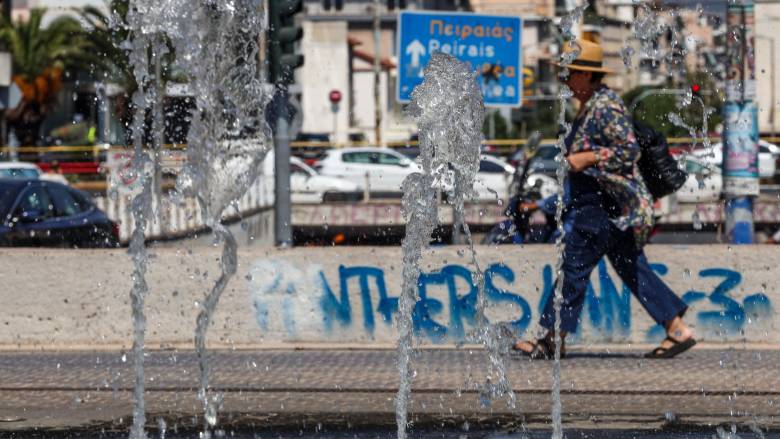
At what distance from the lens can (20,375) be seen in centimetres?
870

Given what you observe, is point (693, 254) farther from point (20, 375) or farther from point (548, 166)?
point (548, 166)

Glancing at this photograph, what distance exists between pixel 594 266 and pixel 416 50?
12.8 m

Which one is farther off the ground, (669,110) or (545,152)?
(669,110)

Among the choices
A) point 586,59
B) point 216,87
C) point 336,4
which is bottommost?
point 216,87

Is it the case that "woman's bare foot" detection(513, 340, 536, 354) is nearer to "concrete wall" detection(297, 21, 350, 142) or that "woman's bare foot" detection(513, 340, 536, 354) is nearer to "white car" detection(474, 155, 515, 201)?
"white car" detection(474, 155, 515, 201)

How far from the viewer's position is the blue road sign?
2138cm

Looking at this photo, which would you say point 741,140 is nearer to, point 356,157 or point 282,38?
point 282,38

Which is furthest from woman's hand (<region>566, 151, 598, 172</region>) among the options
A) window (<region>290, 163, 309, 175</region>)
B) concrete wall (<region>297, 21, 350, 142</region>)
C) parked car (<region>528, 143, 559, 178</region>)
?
concrete wall (<region>297, 21, 350, 142</region>)

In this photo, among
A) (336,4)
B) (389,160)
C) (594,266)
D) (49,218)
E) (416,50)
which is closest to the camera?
(594,266)

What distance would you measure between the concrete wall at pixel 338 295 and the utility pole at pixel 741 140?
3629mm

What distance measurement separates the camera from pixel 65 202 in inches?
634

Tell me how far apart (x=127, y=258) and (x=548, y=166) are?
78.7 ft

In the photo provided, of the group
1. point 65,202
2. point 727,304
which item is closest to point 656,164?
point 727,304

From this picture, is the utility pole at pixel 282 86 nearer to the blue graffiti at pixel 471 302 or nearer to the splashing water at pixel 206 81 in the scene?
the blue graffiti at pixel 471 302
